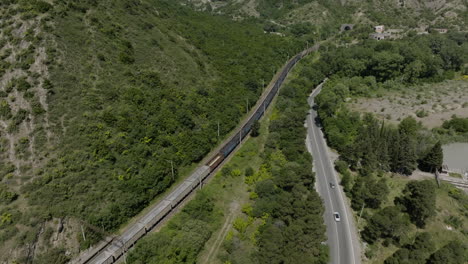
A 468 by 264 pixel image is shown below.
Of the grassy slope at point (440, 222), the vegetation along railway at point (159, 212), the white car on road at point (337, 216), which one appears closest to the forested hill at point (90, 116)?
the vegetation along railway at point (159, 212)

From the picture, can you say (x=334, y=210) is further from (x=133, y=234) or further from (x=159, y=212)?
(x=133, y=234)

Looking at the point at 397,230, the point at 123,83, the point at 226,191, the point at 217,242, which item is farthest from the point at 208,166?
the point at 397,230

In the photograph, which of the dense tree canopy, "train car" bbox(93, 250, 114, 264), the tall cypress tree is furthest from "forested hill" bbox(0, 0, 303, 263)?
the tall cypress tree

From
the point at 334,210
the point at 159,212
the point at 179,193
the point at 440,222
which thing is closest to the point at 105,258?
the point at 159,212

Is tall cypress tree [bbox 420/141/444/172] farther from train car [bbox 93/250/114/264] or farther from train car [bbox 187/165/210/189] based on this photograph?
train car [bbox 93/250/114/264]

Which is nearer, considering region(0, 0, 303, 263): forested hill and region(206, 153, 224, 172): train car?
region(0, 0, 303, 263): forested hill

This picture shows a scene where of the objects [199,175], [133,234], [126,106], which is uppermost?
[126,106]

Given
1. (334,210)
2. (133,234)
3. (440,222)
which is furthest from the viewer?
(334,210)
